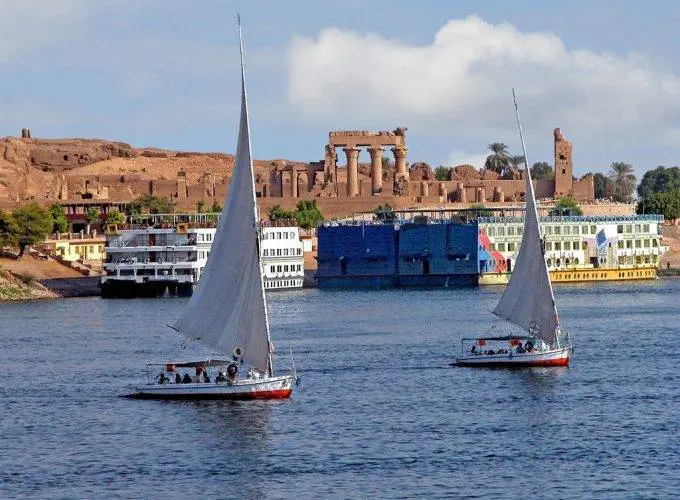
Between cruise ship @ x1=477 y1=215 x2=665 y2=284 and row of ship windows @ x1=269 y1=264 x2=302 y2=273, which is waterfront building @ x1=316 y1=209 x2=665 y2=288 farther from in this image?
row of ship windows @ x1=269 y1=264 x2=302 y2=273

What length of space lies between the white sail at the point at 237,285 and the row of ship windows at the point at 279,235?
242 feet

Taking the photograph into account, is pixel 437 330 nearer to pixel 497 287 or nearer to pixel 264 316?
pixel 264 316

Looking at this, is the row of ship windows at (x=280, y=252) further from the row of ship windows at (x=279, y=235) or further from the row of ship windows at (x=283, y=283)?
the row of ship windows at (x=283, y=283)

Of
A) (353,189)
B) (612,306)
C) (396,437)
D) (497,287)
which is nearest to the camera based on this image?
(396,437)

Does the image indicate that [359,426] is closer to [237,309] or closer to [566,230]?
[237,309]

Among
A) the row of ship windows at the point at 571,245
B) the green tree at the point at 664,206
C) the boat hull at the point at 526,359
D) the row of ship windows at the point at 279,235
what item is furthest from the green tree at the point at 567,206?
the boat hull at the point at 526,359

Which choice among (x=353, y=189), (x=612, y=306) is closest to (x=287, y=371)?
(x=612, y=306)

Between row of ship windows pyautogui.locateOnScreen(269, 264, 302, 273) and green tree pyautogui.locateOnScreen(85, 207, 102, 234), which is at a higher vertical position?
green tree pyautogui.locateOnScreen(85, 207, 102, 234)

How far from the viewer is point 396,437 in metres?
48.7

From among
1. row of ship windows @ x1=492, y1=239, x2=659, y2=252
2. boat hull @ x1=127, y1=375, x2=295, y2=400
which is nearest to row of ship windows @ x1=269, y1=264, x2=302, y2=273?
row of ship windows @ x1=492, y1=239, x2=659, y2=252

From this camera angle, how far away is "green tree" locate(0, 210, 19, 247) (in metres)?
133

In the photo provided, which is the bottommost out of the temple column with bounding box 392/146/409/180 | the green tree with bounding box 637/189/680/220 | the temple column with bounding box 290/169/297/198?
the green tree with bounding box 637/189/680/220

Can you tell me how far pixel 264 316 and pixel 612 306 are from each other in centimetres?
5359

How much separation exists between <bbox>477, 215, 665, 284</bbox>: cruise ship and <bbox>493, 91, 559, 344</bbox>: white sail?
7028 centimetres
